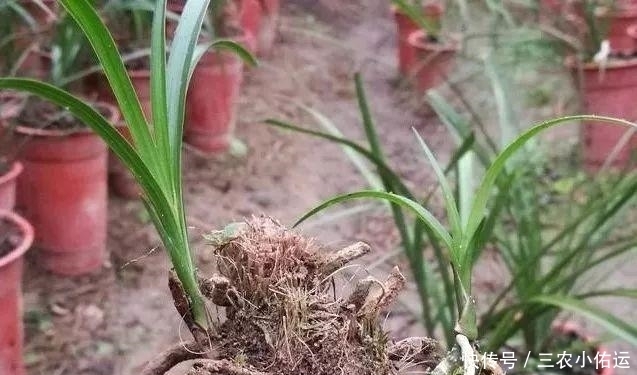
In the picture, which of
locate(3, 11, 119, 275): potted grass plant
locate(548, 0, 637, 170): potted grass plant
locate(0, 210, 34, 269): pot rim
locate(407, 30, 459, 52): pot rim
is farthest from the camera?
locate(407, 30, 459, 52): pot rim

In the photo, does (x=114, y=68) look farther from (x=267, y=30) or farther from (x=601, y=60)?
(x=267, y=30)

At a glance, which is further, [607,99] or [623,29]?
[623,29]

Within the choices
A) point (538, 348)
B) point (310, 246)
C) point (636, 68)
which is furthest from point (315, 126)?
point (310, 246)

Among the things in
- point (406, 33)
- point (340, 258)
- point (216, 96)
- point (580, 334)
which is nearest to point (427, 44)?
point (406, 33)

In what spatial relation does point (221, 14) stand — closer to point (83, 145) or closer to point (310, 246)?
point (83, 145)

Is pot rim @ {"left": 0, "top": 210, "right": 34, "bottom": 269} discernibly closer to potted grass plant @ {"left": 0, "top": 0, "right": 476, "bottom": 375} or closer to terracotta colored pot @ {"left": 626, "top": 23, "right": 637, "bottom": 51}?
potted grass plant @ {"left": 0, "top": 0, "right": 476, "bottom": 375}

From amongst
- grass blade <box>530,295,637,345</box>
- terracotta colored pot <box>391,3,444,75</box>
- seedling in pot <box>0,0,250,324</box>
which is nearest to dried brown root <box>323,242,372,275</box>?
seedling in pot <box>0,0,250,324</box>
